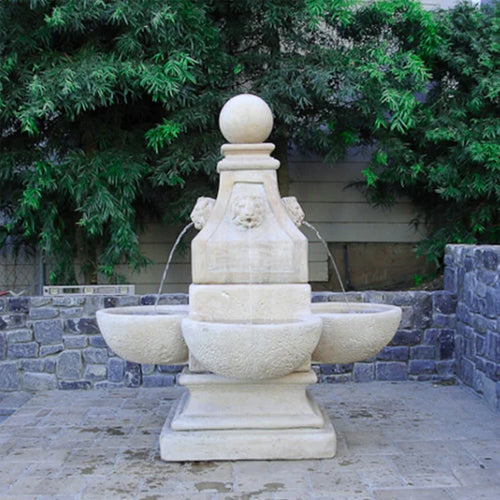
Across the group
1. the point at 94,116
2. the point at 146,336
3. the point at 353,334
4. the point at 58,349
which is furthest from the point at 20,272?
the point at 353,334

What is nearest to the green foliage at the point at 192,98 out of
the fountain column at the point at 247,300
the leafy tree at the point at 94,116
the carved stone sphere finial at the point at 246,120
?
the leafy tree at the point at 94,116

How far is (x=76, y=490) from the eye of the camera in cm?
304

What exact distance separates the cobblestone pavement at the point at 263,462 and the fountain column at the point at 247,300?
12cm

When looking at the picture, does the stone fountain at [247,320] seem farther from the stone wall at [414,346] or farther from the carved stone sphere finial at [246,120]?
the stone wall at [414,346]

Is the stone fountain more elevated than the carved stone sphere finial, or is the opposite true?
the carved stone sphere finial

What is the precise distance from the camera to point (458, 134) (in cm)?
595

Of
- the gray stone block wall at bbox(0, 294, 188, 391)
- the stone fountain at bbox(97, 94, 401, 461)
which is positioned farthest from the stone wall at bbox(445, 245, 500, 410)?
the gray stone block wall at bbox(0, 294, 188, 391)

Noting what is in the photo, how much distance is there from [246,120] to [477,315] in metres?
2.48

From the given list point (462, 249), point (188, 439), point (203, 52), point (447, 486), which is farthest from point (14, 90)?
point (447, 486)

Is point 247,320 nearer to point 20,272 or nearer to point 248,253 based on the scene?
point 248,253

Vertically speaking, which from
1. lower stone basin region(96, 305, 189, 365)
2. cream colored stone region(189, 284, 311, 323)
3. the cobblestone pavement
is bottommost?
the cobblestone pavement

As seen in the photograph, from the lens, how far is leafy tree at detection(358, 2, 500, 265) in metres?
5.93

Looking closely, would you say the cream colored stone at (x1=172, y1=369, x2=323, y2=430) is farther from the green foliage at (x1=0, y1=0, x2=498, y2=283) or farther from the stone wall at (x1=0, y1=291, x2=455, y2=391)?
the green foliage at (x1=0, y1=0, x2=498, y2=283)

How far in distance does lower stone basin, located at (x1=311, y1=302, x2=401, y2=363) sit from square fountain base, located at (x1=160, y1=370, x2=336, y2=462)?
0.18 metres
